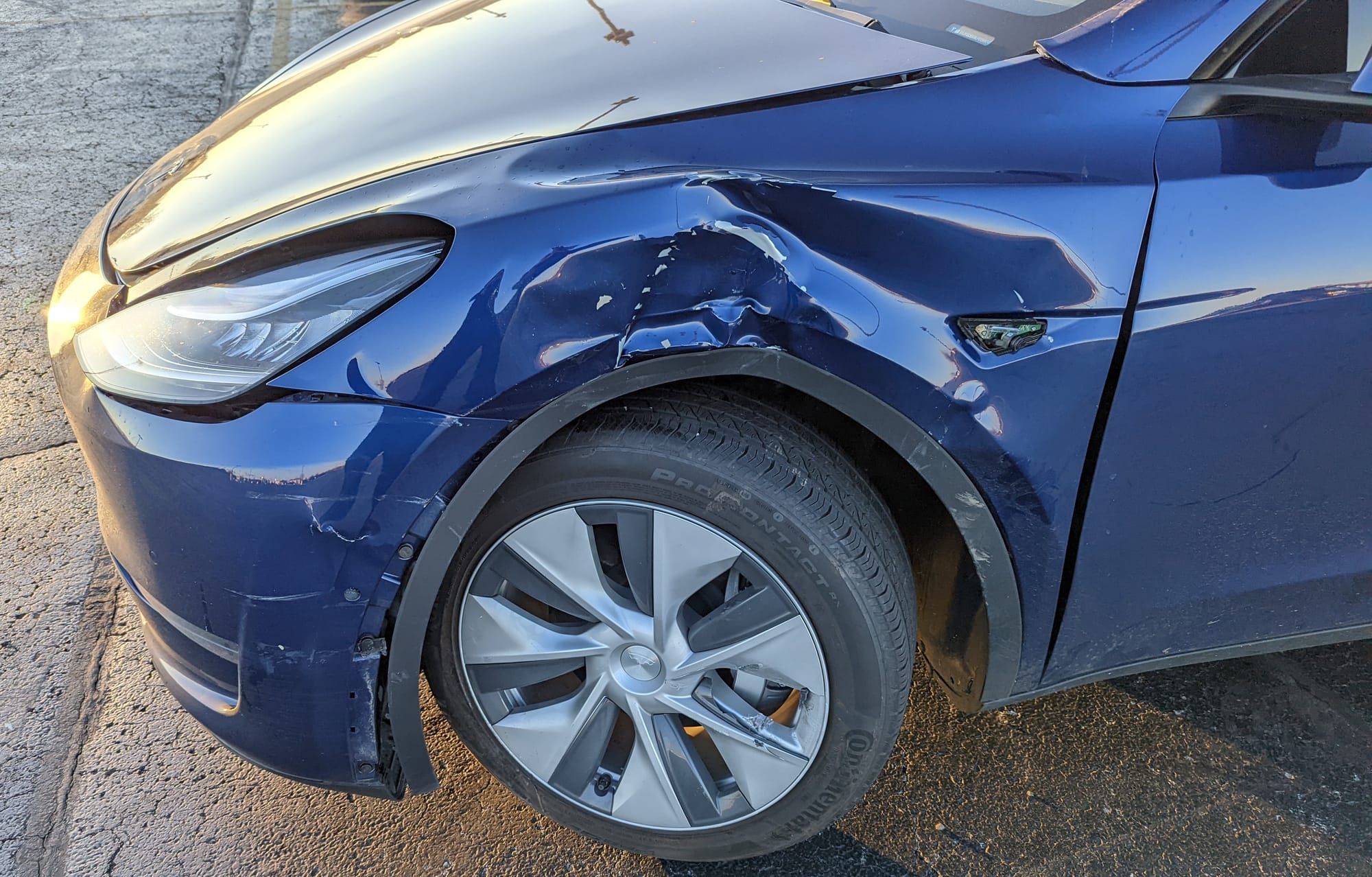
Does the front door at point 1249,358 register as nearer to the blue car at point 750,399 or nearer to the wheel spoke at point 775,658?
the blue car at point 750,399

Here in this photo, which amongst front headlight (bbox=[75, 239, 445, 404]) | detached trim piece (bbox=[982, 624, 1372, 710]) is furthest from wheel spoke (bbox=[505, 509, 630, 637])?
detached trim piece (bbox=[982, 624, 1372, 710])

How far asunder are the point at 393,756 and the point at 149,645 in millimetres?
533

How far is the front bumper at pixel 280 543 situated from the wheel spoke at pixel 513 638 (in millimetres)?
157

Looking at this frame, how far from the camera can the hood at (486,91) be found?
5.01 ft

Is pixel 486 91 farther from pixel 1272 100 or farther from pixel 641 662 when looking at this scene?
pixel 1272 100

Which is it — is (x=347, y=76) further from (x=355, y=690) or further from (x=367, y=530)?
(x=355, y=690)

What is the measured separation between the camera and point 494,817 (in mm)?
1924

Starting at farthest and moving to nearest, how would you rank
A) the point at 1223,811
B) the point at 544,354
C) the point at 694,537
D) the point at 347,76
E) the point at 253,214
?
1. the point at 347,76
2. the point at 1223,811
3. the point at 253,214
4. the point at 694,537
5. the point at 544,354

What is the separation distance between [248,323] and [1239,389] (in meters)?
1.49

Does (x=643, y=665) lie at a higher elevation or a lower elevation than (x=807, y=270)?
lower

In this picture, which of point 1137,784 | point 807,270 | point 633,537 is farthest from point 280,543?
point 1137,784

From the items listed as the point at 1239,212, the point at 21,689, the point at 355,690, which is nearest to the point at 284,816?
the point at 355,690

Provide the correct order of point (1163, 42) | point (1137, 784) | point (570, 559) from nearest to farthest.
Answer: point (1163, 42)
point (570, 559)
point (1137, 784)

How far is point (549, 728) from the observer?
1681mm
